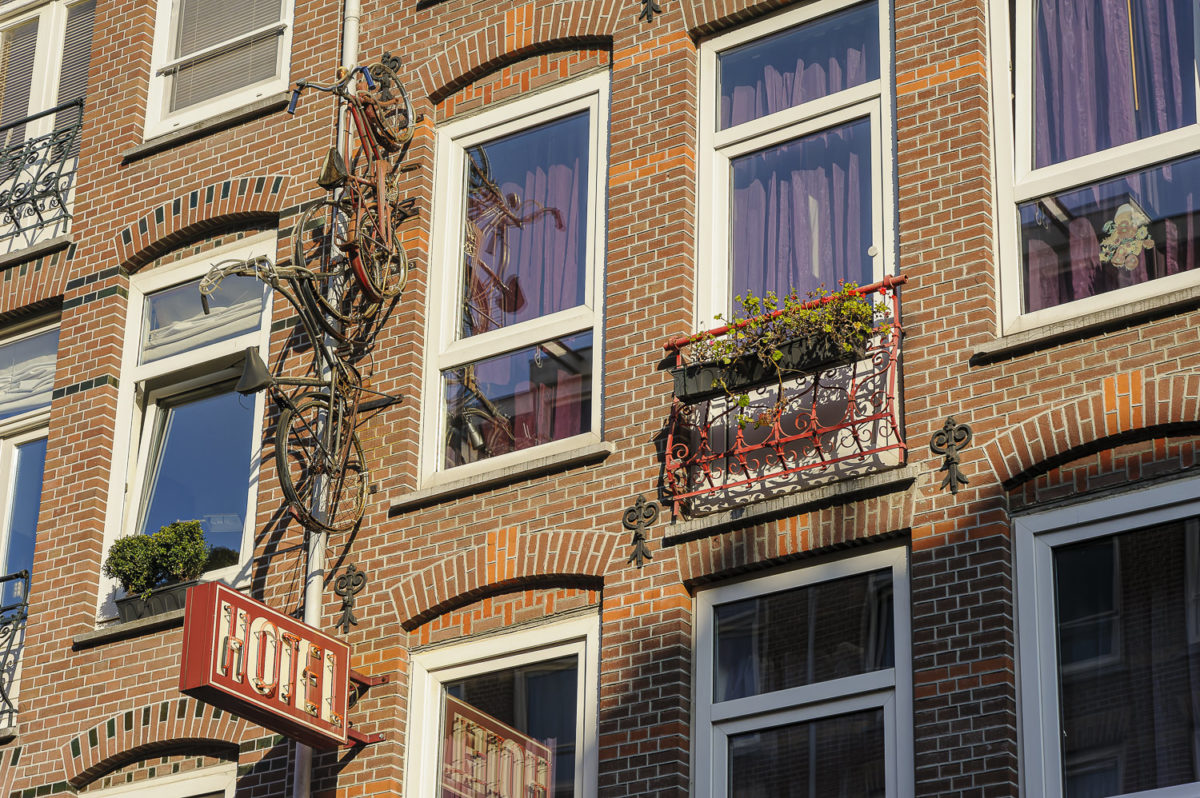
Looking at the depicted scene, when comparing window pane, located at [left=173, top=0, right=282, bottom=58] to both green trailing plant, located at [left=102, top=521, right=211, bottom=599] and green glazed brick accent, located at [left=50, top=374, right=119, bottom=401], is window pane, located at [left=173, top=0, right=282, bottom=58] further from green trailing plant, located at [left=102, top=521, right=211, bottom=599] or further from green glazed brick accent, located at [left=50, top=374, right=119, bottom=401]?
green trailing plant, located at [left=102, top=521, right=211, bottom=599]

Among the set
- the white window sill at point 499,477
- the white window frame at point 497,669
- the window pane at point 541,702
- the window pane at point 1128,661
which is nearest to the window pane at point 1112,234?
the window pane at point 1128,661

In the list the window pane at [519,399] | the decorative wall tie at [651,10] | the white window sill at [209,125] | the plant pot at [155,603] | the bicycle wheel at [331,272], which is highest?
the white window sill at [209,125]

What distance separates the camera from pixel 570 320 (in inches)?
566

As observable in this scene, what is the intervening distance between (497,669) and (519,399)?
1964 mm

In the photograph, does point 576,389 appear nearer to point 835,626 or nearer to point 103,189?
point 835,626

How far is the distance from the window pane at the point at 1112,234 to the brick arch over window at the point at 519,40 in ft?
12.6

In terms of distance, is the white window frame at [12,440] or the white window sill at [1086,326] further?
the white window frame at [12,440]

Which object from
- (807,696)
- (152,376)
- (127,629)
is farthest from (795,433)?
(152,376)

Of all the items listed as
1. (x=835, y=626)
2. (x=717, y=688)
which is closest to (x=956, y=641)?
(x=835, y=626)

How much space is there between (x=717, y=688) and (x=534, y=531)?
68.3 inches

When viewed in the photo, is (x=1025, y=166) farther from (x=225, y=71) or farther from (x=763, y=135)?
(x=225, y=71)

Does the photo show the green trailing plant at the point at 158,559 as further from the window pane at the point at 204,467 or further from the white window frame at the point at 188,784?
the white window frame at the point at 188,784

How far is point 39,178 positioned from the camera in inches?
711

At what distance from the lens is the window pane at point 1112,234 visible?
1230cm
